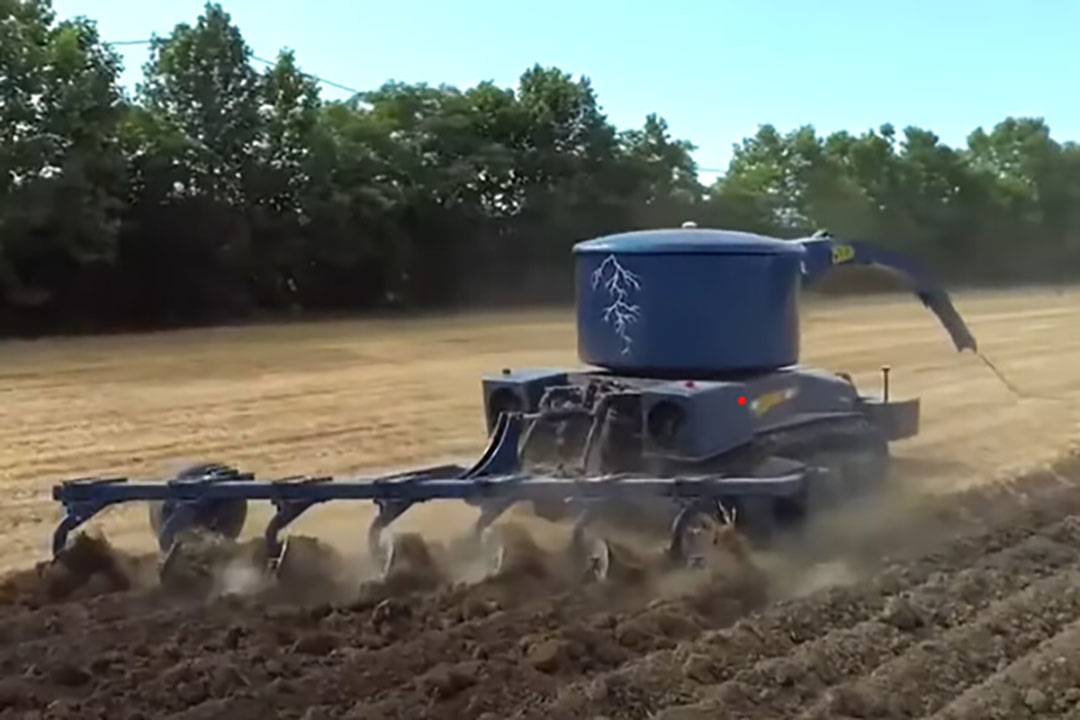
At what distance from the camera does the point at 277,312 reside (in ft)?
102

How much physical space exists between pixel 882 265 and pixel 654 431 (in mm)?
3035

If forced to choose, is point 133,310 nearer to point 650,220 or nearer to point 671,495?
point 650,220

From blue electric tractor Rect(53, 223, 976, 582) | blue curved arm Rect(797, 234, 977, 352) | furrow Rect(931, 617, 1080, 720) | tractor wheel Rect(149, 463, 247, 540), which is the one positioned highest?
blue curved arm Rect(797, 234, 977, 352)

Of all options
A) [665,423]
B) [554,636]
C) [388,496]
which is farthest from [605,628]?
[665,423]

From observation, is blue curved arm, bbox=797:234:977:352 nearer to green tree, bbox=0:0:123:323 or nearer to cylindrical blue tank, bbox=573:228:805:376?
cylindrical blue tank, bbox=573:228:805:376

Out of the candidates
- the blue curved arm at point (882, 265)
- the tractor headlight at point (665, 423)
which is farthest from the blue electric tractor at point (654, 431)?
the blue curved arm at point (882, 265)

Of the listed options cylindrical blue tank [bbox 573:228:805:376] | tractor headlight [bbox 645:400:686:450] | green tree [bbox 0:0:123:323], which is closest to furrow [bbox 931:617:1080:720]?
tractor headlight [bbox 645:400:686:450]

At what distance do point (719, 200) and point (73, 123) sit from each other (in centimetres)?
1878

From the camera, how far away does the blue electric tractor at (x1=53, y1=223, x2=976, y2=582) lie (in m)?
7.55

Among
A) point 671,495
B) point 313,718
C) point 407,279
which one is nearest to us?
point 313,718

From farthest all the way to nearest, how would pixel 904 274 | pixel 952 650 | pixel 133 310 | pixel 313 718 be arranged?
pixel 133 310
pixel 904 274
pixel 952 650
pixel 313 718

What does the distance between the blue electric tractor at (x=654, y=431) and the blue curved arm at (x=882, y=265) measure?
202mm

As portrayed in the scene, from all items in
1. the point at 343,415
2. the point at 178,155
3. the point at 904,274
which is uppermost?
the point at 178,155

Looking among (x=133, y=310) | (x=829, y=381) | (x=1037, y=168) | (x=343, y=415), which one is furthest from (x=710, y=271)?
(x=1037, y=168)
